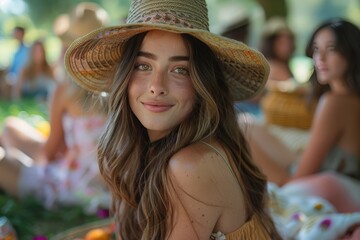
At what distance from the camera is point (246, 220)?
1.98 metres

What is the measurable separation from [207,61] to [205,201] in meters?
0.49

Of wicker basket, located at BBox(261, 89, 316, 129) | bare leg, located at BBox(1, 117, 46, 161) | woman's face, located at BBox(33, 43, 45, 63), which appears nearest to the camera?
bare leg, located at BBox(1, 117, 46, 161)

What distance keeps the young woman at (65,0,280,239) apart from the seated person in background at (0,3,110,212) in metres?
1.41

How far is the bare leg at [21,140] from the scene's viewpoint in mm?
4121

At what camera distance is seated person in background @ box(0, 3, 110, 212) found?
362 cm

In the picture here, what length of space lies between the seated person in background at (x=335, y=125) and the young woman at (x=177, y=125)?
814 millimetres

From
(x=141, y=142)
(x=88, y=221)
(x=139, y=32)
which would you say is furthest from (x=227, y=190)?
(x=88, y=221)

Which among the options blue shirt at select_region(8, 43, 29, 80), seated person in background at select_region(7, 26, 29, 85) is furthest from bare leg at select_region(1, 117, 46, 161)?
blue shirt at select_region(8, 43, 29, 80)

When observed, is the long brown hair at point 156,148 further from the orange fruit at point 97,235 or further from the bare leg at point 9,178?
the bare leg at point 9,178

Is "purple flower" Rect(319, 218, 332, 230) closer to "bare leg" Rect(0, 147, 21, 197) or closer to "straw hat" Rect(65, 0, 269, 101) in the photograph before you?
"straw hat" Rect(65, 0, 269, 101)

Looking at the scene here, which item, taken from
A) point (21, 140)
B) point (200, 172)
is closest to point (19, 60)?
point (21, 140)

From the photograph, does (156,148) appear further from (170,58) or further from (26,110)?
(26,110)

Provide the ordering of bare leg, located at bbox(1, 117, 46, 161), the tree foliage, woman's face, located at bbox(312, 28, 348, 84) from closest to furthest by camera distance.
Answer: woman's face, located at bbox(312, 28, 348, 84) → bare leg, located at bbox(1, 117, 46, 161) → the tree foliage

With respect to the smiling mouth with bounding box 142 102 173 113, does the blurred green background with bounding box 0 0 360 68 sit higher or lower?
lower
